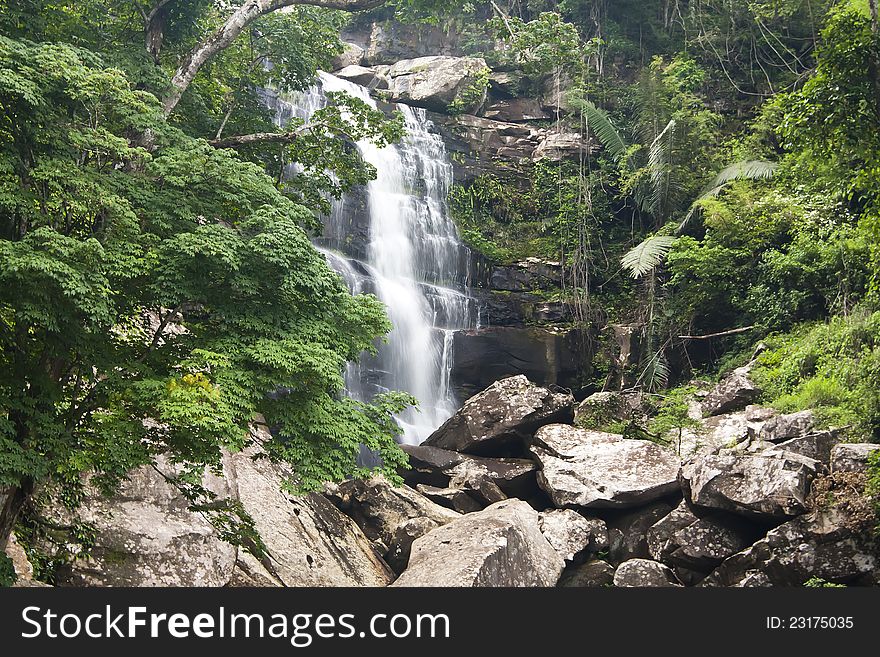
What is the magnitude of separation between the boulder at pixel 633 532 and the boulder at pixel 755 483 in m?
1.13

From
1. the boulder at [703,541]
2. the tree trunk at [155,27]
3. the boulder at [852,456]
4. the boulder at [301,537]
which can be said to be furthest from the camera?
the tree trunk at [155,27]

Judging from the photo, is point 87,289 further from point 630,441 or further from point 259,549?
point 630,441

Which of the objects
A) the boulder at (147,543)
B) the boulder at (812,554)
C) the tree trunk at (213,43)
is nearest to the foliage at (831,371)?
the boulder at (812,554)

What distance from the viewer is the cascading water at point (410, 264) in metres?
18.1

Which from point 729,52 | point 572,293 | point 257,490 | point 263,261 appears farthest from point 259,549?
point 729,52

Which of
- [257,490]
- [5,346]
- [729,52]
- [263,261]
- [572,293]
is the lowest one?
[257,490]

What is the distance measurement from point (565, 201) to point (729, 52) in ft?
24.0

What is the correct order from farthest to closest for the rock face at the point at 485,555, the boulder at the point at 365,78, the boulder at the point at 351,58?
1. the boulder at the point at 351,58
2. the boulder at the point at 365,78
3. the rock face at the point at 485,555

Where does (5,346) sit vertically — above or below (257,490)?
above

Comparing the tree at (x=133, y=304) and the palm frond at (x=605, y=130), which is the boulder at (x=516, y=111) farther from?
the tree at (x=133, y=304)

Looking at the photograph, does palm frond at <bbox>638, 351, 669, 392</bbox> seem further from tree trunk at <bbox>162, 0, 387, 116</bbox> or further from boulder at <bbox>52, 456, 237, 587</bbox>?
boulder at <bbox>52, 456, 237, 587</bbox>

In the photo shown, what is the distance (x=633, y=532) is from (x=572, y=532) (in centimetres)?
104

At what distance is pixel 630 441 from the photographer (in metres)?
14.0
